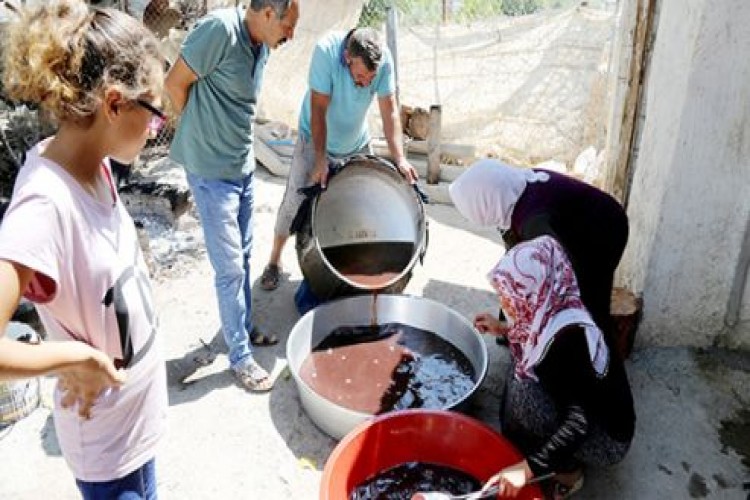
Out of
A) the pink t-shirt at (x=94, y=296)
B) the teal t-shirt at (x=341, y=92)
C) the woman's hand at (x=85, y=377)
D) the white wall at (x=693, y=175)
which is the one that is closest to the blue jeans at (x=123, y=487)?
the pink t-shirt at (x=94, y=296)

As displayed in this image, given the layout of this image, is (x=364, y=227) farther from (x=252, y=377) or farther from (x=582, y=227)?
(x=582, y=227)

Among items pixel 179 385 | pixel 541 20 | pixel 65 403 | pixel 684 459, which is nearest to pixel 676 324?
pixel 684 459

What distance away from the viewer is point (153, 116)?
1.48 meters

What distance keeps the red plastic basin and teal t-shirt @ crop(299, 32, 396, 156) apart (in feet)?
6.26

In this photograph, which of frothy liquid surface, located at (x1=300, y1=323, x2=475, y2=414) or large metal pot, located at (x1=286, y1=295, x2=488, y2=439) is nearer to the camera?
large metal pot, located at (x1=286, y1=295, x2=488, y2=439)

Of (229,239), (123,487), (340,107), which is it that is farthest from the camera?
(340,107)

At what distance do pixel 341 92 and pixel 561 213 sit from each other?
5.94 feet

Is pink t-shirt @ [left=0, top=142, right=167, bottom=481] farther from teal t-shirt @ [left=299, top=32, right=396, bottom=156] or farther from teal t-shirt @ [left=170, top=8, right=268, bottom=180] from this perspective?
teal t-shirt @ [left=299, top=32, right=396, bottom=156]

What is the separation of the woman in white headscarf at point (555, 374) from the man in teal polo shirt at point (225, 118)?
1423mm

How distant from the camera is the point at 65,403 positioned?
4.76 ft

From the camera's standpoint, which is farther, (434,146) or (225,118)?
(434,146)

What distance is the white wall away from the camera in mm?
2920

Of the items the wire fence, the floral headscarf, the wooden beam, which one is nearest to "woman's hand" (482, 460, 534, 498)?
the floral headscarf

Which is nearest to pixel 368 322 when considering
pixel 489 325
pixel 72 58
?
pixel 489 325
